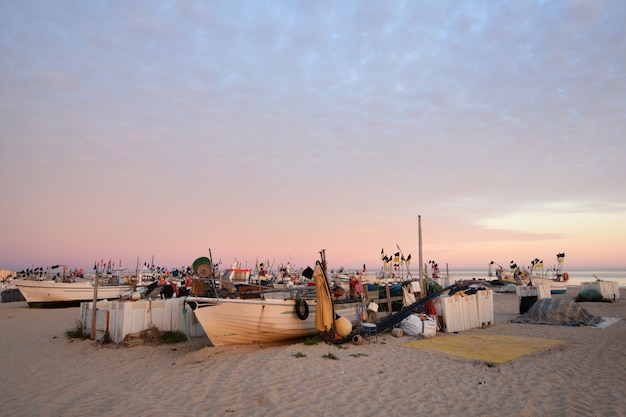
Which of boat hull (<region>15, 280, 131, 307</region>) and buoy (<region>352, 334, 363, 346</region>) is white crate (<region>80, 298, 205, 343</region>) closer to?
buoy (<region>352, 334, 363, 346</region>)

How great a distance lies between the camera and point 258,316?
12508mm

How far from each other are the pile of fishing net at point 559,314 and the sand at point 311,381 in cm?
293

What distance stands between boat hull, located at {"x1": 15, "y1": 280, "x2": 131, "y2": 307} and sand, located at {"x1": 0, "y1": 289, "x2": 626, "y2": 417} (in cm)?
1855

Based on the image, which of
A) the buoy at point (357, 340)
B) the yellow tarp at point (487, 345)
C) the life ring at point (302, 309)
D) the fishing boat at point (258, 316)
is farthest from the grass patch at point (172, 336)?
the yellow tarp at point (487, 345)

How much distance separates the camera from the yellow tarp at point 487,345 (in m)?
10.6

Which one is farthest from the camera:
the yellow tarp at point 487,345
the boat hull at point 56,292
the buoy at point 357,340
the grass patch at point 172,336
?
the boat hull at point 56,292

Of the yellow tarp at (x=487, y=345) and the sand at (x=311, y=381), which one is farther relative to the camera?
the yellow tarp at (x=487, y=345)

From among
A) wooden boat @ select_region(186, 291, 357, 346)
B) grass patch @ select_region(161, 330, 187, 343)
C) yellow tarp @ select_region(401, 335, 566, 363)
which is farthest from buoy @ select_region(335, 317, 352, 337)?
grass patch @ select_region(161, 330, 187, 343)

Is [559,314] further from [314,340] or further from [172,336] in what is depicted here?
[172,336]

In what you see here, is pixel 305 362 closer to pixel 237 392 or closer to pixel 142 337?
pixel 237 392

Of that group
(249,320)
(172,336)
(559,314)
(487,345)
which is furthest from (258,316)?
(559,314)

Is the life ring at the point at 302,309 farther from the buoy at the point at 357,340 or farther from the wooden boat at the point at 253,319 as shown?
the buoy at the point at 357,340

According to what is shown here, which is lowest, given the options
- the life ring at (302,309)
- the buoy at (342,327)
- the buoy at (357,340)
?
the buoy at (357,340)

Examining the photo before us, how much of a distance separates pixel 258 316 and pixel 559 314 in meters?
13.0
